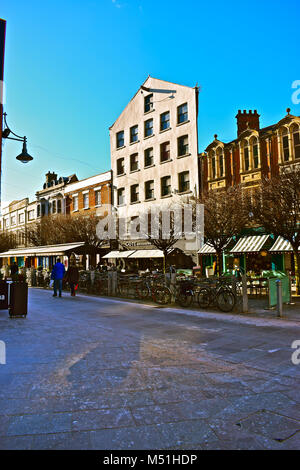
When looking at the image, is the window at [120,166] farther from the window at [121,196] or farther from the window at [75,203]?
the window at [75,203]

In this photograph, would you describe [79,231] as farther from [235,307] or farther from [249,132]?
[235,307]

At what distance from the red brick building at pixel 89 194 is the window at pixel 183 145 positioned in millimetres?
8061

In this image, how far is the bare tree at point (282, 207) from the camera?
13.6 metres

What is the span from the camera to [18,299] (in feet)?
33.9

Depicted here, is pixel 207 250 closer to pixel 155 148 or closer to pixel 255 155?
pixel 255 155

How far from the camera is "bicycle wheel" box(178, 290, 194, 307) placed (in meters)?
12.8

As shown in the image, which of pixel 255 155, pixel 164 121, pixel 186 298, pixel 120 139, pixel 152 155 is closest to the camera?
pixel 186 298

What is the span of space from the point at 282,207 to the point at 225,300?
471 cm

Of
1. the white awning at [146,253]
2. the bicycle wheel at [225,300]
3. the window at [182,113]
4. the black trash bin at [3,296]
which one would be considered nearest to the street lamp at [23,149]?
the black trash bin at [3,296]

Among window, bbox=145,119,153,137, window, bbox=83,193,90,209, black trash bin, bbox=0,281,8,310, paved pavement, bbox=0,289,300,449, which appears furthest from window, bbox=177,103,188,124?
paved pavement, bbox=0,289,300,449

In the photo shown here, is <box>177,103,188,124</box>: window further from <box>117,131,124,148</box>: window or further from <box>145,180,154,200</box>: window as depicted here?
<box>117,131,124,148</box>: window

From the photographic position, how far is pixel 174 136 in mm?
26656

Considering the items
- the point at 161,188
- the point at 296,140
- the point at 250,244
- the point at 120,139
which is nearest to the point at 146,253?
the point at 161,188

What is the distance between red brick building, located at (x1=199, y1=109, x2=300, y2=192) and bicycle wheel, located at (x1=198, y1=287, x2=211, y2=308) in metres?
10.3
